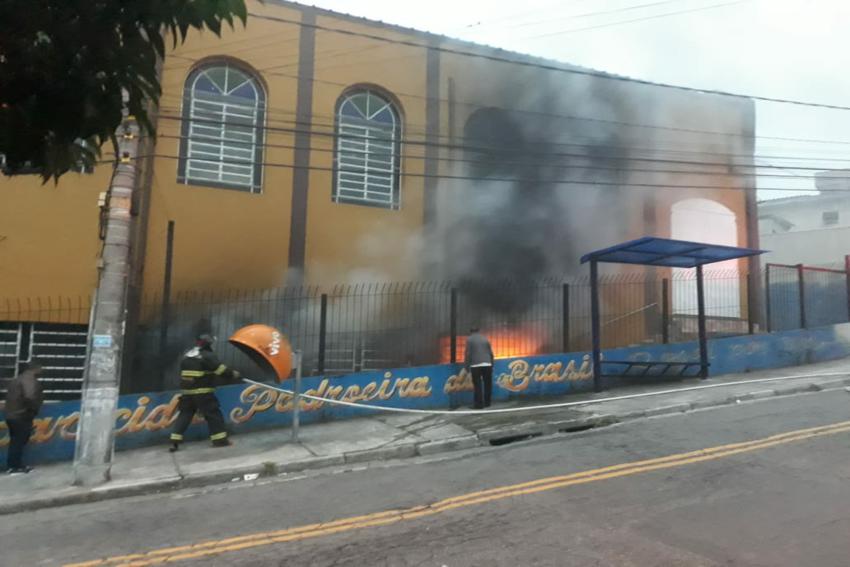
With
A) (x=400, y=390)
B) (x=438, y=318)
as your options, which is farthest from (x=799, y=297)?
(x=400, y=390)

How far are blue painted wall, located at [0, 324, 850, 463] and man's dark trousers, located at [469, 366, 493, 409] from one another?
1.40ft

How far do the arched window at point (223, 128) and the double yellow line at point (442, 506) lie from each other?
8849 millimetres

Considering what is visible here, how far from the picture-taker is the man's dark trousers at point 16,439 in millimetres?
7688

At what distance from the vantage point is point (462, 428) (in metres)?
8.95

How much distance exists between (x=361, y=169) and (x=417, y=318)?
3466 mm

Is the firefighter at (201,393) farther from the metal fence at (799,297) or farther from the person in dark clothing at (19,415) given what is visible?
the metal fence at (799,297)

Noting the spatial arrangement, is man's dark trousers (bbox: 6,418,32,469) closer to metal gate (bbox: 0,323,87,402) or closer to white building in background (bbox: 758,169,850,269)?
metal gate (bbox: 0,323,87,402)

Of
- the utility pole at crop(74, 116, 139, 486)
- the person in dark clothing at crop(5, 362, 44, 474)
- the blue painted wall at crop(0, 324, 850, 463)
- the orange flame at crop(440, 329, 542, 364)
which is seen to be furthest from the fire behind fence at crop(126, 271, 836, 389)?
the utility pole at crop(74, 116, 139, 486)

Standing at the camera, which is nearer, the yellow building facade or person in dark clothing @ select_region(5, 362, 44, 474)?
person in dark clothing @ select_region(5, 362, 44, 474)

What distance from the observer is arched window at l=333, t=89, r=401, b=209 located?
543 inches

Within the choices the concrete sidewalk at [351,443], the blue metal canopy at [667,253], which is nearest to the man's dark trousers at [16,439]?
the concrete sidewalk at [351,443]

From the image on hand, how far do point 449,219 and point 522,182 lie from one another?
7.46 feet

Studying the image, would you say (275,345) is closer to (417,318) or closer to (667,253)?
(417,318)

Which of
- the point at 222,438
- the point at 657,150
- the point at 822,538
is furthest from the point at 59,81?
the point at 657,150
